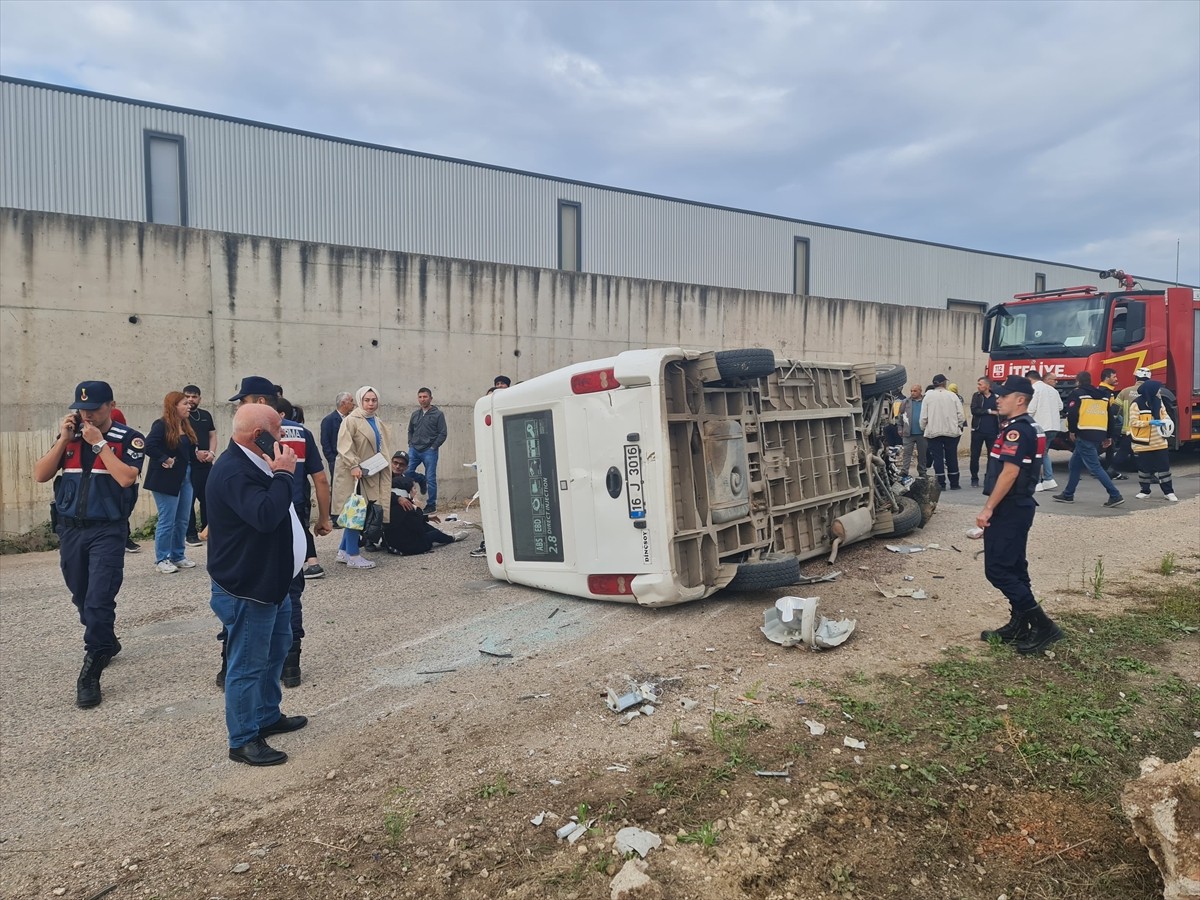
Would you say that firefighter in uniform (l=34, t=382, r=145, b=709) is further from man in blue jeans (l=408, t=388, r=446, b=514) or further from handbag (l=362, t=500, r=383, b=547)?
man in blue jeans (l=408, t=388, r=446, b=514)

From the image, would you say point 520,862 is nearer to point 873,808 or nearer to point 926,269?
point 873,808

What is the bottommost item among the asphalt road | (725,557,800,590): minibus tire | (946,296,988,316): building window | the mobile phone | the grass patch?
the grass patch

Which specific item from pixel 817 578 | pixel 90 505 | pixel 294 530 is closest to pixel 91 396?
pixel 90 505

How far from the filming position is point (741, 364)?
5680 millimetres

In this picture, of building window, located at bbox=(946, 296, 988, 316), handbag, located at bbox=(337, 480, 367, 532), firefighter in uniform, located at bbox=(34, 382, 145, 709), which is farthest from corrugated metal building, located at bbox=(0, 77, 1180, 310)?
firefighter in uniform, located at bbox=(34, 382, 145, 709)

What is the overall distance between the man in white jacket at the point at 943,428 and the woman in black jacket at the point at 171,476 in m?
9.81

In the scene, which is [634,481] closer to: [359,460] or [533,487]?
[533,487]

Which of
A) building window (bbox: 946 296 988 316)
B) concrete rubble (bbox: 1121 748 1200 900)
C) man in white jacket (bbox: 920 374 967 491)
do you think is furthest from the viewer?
building window (bbox: 946 296 988 316)

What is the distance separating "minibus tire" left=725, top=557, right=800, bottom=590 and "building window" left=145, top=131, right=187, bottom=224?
42.8 feet

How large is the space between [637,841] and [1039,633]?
3248 millimetres

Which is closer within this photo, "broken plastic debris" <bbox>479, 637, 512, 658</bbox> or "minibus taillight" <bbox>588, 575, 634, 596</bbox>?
"broken plastic debris" <bbox>479, 637, 512, 658</bbox>

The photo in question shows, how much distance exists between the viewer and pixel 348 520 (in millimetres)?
7387

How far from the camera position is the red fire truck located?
12.4 metres

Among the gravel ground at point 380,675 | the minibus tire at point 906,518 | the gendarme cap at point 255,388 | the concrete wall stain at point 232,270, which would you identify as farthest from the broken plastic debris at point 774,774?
the concrete wall stain at point 232,270
